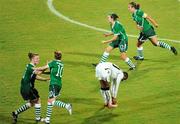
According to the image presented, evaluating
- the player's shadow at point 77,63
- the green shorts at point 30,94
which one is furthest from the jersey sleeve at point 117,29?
the green shorts at point 30,94

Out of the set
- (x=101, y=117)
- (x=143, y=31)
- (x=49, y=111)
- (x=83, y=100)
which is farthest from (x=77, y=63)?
(x=49, y=111)

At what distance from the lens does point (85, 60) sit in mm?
22891

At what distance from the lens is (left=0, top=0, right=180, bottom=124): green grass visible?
17938 mm

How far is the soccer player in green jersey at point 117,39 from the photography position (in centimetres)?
2072

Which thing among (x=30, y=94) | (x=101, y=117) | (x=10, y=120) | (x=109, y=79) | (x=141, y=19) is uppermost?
(x=141, y=19)

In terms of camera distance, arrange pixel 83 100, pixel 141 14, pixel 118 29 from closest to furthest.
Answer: pixel 83 100 → pixel 118 29 → pixel 141 14

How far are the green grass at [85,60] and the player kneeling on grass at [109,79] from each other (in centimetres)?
36

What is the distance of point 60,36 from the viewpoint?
2584 centimetres

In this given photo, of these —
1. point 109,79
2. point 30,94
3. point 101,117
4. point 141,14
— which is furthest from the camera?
point 141,14

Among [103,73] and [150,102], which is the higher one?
[103,73]

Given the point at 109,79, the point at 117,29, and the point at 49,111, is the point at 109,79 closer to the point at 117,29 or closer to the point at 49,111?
the point at 49,111

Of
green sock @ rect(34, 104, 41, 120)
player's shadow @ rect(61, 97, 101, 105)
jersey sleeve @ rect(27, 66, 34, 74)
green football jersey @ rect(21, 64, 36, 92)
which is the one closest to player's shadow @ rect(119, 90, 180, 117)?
player's shadow @ rect(61, 97, 101, 105)

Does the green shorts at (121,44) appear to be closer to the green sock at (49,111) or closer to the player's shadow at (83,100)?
the player's shadow at (83,100)

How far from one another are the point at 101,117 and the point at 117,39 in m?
4.46
